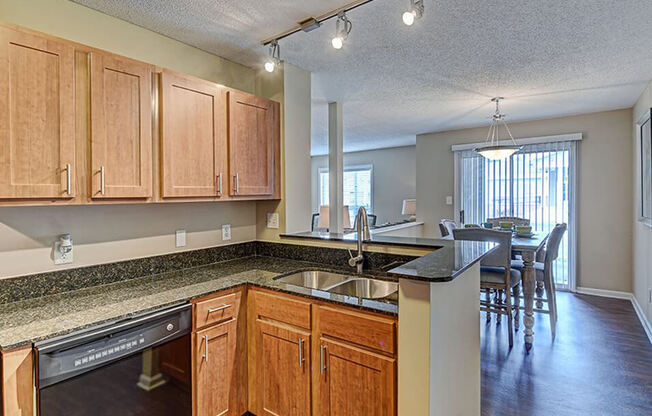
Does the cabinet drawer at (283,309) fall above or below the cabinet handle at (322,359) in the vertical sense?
above

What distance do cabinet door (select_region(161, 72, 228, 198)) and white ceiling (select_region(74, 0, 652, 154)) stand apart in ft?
1.43

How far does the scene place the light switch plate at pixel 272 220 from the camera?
2.81 metres

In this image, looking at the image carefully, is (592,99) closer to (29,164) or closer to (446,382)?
(446,382)

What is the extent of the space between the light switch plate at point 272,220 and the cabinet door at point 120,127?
3.47 feet

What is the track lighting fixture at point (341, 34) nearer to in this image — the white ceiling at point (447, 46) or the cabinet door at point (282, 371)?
the white ceiling at point (447, 46)

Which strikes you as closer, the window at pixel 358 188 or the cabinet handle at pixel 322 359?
the cabinet handle at pixel 322 359

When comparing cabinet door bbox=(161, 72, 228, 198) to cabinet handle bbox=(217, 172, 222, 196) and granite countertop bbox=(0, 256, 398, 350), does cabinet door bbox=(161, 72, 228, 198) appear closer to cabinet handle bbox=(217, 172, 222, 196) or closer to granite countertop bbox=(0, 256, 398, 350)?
cabinet handle bbox=(217, 172, 222, 196)

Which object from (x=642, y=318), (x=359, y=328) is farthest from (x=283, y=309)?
(x=642, y=318)

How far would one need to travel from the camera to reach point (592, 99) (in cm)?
398

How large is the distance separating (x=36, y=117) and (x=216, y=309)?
117cm

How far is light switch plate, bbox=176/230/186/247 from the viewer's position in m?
2.39

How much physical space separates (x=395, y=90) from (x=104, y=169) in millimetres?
2707

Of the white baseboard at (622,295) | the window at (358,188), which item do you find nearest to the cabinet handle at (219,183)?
the white baseboard at (622,295)

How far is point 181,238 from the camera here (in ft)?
7.91
